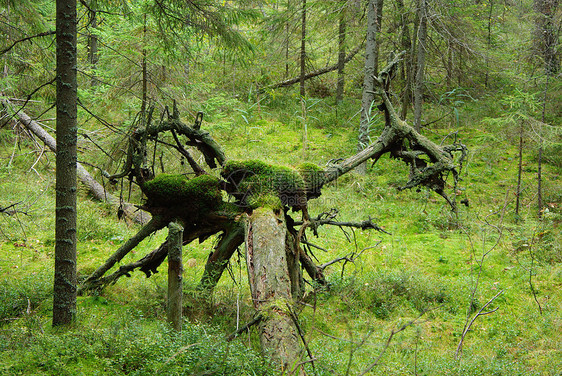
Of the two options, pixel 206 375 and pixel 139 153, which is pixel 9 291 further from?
pixel 206 375

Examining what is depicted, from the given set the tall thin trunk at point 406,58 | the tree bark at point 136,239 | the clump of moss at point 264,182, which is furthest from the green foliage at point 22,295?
the tall thin trunk at point 406,58

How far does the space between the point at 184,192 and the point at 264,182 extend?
981 mm

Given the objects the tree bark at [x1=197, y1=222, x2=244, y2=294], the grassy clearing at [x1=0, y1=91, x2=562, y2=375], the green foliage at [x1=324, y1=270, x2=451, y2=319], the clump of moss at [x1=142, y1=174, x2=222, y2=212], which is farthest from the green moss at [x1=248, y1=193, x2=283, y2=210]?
the green foliage at [x1=324, y1=270, x2=451, y2=319]

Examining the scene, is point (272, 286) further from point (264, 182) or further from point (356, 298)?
point (356, 298)

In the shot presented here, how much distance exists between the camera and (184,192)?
5.01 metres

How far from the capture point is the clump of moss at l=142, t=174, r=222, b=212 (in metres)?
5.01

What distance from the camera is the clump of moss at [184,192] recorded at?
197 inches

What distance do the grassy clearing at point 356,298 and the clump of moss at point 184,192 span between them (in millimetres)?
1040

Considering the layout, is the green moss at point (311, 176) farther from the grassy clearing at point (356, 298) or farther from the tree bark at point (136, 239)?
the tree bark at point (136, 239)

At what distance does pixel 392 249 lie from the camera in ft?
28.1

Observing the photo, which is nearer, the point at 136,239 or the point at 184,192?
the point at 184,192

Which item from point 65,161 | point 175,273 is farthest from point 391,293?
point 65,161

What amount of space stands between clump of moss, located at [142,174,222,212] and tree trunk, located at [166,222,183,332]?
4.73 ft

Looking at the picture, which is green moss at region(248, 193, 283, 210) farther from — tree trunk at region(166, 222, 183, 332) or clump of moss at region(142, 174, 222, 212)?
tree trunk at region(166, 222, 183, 332)
